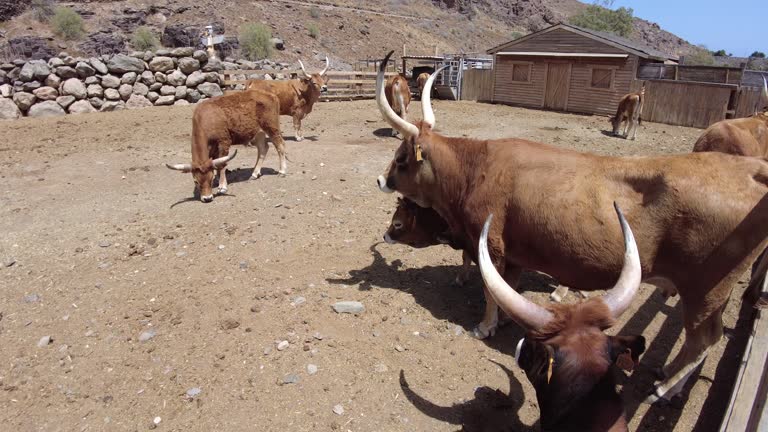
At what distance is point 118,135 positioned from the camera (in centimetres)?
1327

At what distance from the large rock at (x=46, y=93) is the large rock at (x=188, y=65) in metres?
4.53

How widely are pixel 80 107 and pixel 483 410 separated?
1823 cm

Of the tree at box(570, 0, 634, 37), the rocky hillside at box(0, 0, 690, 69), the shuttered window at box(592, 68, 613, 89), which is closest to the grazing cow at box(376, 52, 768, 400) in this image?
the shuttered window at box(592, 68, 613, 89)

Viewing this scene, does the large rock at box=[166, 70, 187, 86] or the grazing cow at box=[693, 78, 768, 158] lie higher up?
the large rock at box=[166, 70, 187, 86]

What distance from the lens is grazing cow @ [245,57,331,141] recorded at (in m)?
13.8

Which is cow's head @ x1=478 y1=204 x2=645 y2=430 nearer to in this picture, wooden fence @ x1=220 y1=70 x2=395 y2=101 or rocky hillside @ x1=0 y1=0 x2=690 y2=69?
wooden fence @ x1=220 y1=70 x2=395 y2=101

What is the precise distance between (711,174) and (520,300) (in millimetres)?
2185

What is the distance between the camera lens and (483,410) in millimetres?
3807

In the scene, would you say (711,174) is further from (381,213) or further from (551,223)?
(381,213)

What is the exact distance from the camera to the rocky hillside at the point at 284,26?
34.0 metres

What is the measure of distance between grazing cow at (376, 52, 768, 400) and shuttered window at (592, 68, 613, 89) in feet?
67.4

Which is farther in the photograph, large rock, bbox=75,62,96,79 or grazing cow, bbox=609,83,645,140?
large rock, bbox=75,62,96,79

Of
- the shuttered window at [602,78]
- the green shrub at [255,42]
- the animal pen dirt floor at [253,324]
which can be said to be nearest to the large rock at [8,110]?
the animal pen dirt floor at [253,324]

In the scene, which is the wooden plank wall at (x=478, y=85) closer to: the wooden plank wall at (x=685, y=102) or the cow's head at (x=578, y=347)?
the wooden plank wall at (x=685, y=102)
